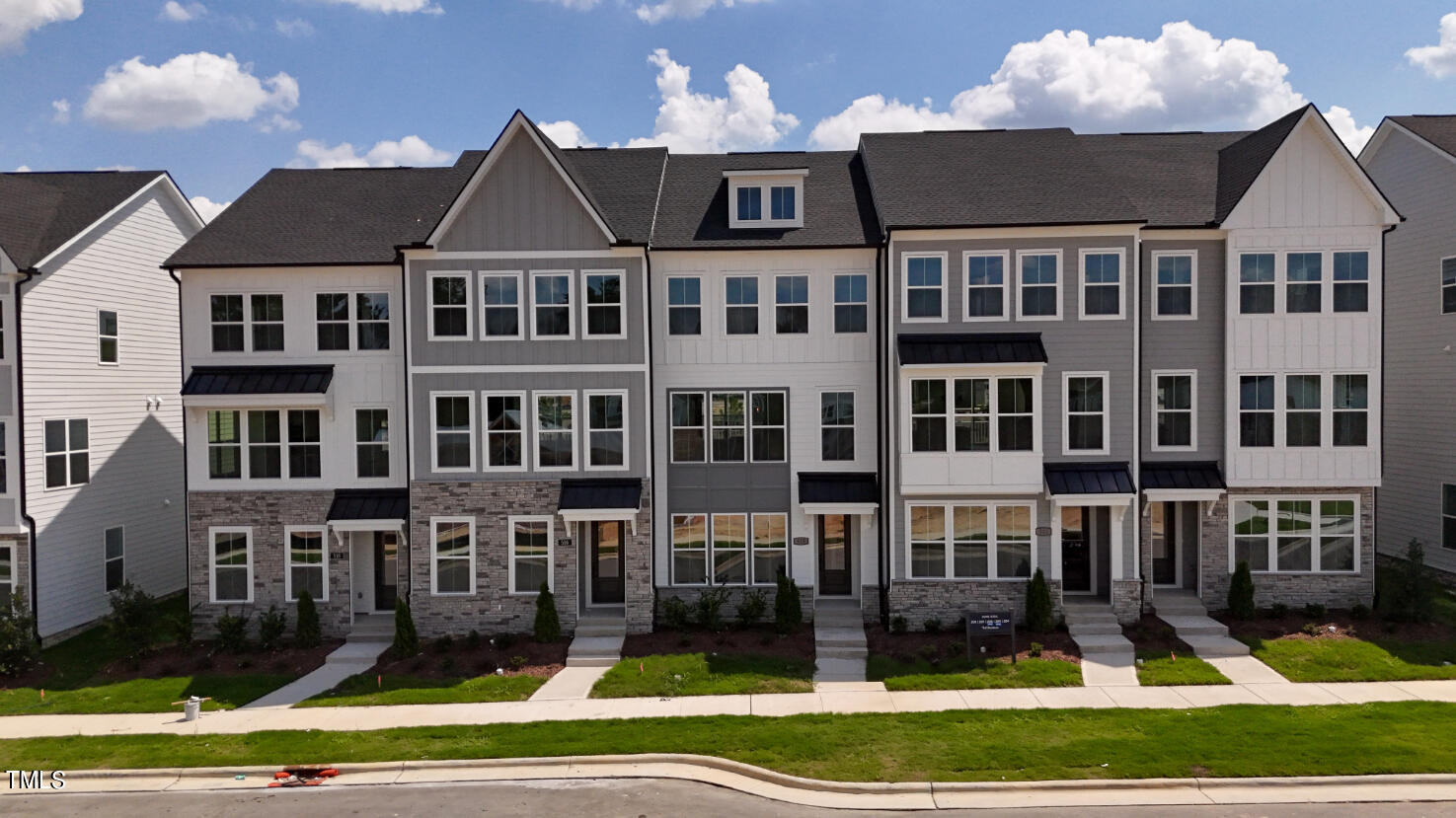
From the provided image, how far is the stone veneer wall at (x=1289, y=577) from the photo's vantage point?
2027 cm

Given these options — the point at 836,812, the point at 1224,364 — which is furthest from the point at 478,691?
the point at 1224,364

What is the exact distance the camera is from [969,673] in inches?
679

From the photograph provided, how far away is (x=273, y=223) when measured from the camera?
22.1 meters

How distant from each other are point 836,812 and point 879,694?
4557 mm

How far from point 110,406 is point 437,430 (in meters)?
9.77

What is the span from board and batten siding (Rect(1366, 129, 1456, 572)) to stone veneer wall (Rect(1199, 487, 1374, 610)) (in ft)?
17.9

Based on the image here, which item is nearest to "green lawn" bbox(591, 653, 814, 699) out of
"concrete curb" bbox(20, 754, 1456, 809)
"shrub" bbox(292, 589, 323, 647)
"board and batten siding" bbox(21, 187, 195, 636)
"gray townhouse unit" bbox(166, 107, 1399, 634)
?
"gray townhouse unit" bbox(166, 107, 1399, 634)

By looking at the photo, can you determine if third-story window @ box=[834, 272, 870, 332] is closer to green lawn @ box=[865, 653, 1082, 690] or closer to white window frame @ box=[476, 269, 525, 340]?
white window frame @ box=[476, 269, 525, 340]

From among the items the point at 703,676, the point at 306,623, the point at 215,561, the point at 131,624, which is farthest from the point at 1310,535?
the point at 131,624

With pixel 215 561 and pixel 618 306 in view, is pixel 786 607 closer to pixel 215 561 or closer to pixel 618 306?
pixel 618 306

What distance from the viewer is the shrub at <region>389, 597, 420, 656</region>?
18891mm

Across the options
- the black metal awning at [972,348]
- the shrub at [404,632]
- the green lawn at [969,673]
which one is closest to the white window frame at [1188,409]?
the black metal awning at [972,348]

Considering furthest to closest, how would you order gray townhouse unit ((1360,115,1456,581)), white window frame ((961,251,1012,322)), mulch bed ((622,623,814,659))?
gray townhouse unit ((1360,115,1456,581)), white window frame ((961,251,1012,322)), mulch bed ((622,623,814,659))

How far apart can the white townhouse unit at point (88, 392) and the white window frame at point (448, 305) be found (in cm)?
913
